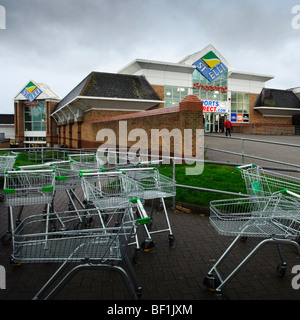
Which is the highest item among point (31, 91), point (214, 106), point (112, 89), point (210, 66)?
point (210, 66)

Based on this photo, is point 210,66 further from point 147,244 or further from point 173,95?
point 147,244

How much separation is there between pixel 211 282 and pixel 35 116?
38.7 m

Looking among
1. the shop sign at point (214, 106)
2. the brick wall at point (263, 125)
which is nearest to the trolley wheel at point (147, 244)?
the shop sign at point (214, 106)

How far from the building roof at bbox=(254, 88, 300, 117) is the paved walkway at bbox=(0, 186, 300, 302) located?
3060 cm

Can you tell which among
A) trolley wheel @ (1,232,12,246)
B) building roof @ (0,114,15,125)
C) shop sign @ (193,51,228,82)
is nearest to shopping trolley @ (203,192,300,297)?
trolley wheel @ (1,232,12,246)

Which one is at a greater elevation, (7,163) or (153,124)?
(153,124)

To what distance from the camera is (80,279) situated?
10.5ft

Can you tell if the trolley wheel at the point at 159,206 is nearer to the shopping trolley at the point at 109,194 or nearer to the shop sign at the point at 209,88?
the shopping trolley at the point at 109,194

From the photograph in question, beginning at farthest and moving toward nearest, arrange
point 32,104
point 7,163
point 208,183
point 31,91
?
point 32,104, point 31,91, point 208,183, point 7,163

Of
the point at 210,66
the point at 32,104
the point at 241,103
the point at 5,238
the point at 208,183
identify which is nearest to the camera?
the point at 5,238

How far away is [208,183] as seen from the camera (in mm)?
7082

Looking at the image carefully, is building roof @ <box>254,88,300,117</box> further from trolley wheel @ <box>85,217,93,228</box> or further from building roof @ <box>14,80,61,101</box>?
trolley wheel @ <box>85,217,93,228</box>

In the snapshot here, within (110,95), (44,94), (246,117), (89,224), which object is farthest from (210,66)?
(89,224)
